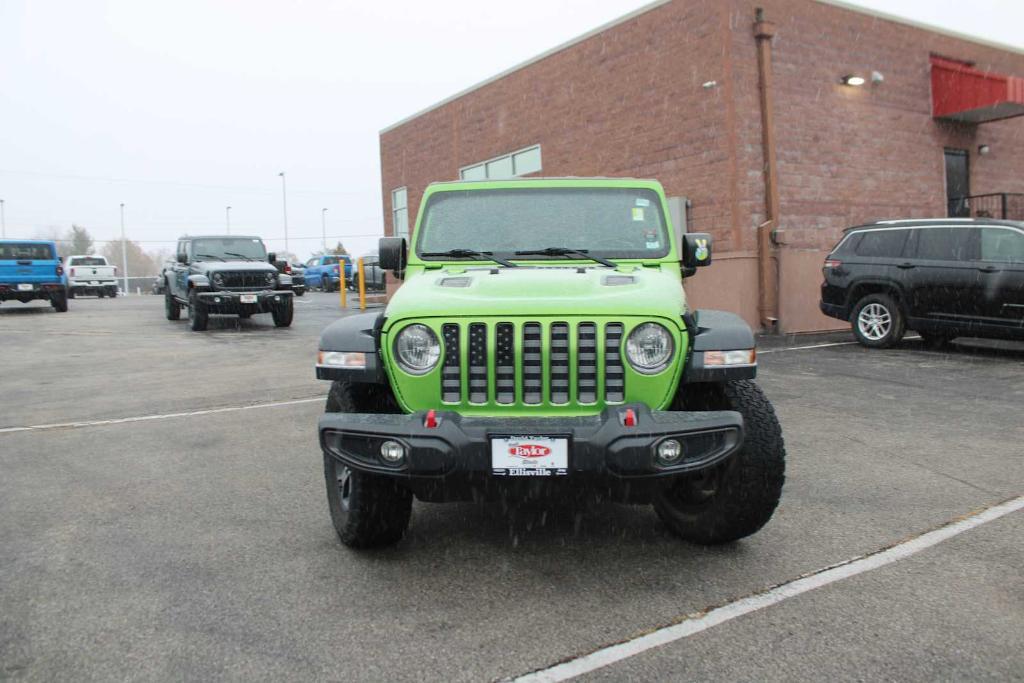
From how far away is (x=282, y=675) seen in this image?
2721mm

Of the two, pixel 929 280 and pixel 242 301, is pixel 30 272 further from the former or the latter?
pixel 929 280

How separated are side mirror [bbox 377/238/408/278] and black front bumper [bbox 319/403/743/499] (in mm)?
1737

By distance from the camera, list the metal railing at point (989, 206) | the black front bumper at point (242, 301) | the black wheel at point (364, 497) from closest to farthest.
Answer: the black wheel at point (364, 497)
the black front bumper at point (242, 301)
the metal railing at point (989, 206)

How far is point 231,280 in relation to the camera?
51.6 feet

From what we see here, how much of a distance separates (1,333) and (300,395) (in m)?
10.2

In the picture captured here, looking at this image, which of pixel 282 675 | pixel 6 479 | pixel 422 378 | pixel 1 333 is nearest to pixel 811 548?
pixel 422 378

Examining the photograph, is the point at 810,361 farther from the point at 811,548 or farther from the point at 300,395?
the point at 811,548

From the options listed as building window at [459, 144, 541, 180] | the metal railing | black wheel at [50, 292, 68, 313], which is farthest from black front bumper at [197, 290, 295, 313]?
the metal railing

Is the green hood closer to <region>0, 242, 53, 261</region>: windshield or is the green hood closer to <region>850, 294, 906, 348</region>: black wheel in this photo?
<region>850, 294, 906, 348</region>: black wheel

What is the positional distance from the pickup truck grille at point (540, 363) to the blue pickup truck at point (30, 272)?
20.7m

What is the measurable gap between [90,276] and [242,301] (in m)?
24.2

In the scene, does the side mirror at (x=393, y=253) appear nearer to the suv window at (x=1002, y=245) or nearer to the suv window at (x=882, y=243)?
the suv window at (x=1002, y=245)

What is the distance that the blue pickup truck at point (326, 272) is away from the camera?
3706cm

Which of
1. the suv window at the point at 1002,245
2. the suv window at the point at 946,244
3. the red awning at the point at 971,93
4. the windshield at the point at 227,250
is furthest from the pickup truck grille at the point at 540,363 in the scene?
the red awning at the point at 971,93
